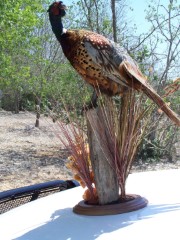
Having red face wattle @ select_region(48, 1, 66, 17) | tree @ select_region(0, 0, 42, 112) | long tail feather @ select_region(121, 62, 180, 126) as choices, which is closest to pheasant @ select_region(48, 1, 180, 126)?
long tail feather @ select_region(121, 62, 180, 126)

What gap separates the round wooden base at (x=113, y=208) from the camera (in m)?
2.01

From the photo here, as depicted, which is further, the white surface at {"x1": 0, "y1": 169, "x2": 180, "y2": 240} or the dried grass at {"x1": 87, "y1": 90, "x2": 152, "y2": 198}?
the dried grass at {"x1": 87, "y1": 90, "x2": 152, "y2": 198}

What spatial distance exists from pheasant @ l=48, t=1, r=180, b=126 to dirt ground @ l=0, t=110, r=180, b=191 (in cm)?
420

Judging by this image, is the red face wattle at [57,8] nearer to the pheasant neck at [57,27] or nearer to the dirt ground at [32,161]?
the pheasant neck at [57,27]

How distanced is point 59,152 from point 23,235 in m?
11.7

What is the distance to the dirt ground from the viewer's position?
9.91 metres

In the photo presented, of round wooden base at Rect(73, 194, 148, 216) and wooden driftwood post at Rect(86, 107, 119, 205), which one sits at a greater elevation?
wooden driftwood post at Rect(86, 107, 119, 205)

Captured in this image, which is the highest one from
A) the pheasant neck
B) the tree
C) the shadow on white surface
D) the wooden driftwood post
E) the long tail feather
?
the tree

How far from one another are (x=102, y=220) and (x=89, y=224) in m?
0.07

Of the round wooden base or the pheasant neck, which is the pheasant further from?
the round wooden base

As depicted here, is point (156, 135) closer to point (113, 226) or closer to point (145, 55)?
point (145, 55)

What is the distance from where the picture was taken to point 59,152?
44.3 ft

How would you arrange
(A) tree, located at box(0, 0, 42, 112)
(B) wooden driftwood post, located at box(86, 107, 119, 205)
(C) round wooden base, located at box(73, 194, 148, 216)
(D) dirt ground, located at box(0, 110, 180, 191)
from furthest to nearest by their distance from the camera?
(A) tree, located at box(0, 0, 42, 112)
(D) dirt ground, located at box(0, 110, 180, 191)
(B) wooden driftwood post, located at box(86, 107, 119, 205)
(C) round wooden base, located at box(73, 194, 148, 216)

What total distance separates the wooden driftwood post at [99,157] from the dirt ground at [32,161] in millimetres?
4380
